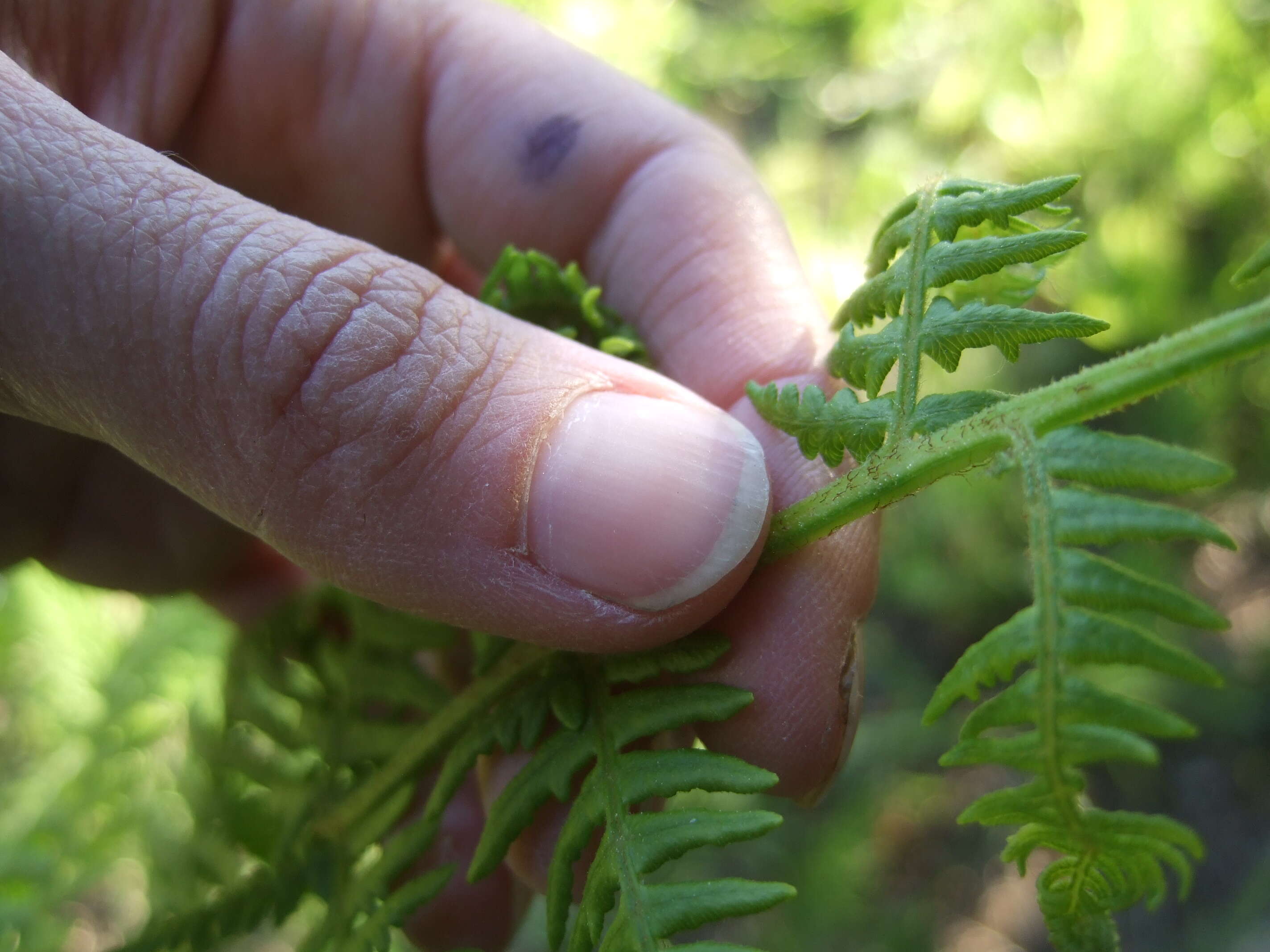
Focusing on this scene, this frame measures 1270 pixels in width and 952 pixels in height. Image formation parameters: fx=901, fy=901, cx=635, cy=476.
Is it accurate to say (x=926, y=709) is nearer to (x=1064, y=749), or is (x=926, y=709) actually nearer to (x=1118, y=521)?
(x=1064, y=749)

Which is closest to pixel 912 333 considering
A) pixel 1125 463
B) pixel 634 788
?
pixel 1125 463

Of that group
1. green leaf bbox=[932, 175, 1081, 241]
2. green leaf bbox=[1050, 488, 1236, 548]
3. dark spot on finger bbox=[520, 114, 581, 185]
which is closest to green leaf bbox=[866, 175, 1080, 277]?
green leaf bbox=[932, 175, 1081, 241]

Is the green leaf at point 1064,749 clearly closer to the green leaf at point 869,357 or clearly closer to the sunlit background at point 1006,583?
the green leaf at point 869,357

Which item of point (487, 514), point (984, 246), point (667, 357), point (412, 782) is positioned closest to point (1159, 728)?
point (984, 246)

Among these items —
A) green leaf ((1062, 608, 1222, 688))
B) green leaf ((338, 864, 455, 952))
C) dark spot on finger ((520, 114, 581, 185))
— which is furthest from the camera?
dark spot on finger ((520, 114, 581, 185))

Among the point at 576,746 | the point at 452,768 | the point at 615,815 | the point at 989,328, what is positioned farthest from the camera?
the point at 452,768

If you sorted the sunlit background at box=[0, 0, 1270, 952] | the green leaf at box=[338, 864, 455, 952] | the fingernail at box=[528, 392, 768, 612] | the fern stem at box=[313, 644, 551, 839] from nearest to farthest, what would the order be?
the fingernail at box=[528, 392, 768, 612] → the green leaf at box=[338, 864, 455, 952] → the fern stem at box=[313, 644, 551, 839] → the sunlit background at box=[0, 0, 1270, 952]

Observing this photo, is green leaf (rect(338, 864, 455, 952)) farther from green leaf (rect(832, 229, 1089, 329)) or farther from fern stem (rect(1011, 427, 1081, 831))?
green leaf (rect(832, 229, 1089, 329))
